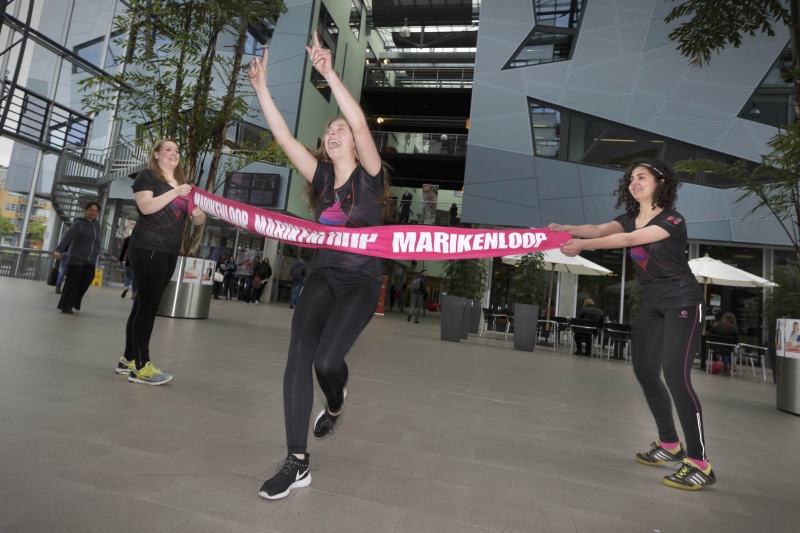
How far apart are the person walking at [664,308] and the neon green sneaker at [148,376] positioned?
3.14 metres

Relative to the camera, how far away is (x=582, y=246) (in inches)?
108

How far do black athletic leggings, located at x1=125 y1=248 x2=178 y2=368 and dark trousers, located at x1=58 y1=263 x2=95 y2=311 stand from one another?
5.15 metres

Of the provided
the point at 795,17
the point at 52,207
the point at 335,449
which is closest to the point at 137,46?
the point at 335,449

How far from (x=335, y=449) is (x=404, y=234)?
4.30 ft

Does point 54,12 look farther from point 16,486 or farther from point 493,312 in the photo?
point 16,486

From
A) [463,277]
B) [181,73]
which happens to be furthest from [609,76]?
[181,73]

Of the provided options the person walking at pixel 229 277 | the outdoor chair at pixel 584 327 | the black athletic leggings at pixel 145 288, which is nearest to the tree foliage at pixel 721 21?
the outdoor chair at pixel 584 327

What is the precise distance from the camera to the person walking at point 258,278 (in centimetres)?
1820

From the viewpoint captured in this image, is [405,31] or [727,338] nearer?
[727,338]

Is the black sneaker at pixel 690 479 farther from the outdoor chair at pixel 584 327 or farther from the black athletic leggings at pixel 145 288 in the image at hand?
the outdoor chair at pixel 584 327

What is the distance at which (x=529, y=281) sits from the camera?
12086mm

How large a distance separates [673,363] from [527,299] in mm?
9435

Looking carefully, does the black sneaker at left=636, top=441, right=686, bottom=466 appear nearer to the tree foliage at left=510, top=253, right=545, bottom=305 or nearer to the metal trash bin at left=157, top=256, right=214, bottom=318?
the metal trash bin at left=157, top=256, right=214, bottom=318

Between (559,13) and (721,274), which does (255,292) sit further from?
(559,13)
